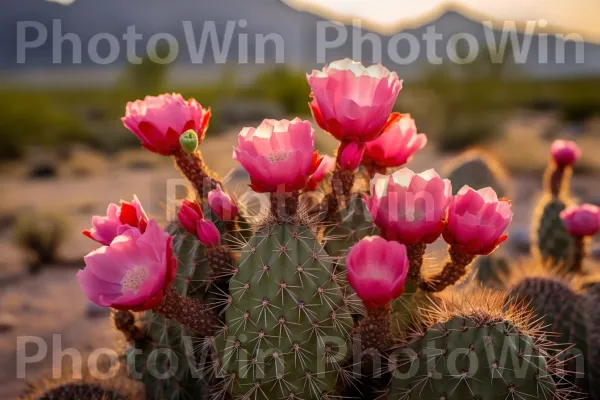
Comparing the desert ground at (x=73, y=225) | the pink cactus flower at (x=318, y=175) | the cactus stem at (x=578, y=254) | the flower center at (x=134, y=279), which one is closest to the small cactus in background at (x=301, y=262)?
the flower center at (x=134, y=279)

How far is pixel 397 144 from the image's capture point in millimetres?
2375

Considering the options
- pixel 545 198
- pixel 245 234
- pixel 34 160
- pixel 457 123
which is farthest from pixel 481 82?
pixel 245 234

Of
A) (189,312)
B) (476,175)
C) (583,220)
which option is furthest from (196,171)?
(476,175)

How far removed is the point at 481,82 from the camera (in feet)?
59.4

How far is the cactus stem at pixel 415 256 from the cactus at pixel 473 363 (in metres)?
0.19

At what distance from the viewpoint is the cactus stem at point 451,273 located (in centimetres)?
204

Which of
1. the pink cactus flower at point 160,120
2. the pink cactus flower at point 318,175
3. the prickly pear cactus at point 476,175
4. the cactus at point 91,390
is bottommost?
the cactus at point 91,390

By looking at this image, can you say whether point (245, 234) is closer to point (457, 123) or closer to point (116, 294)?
point (116, 294)

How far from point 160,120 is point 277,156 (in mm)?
537

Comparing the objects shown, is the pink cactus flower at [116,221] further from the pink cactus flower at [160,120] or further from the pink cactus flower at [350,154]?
the pink cactus flower at [350,154]

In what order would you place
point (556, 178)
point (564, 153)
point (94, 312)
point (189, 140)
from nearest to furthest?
point (189, 140) → point (564, 153) → point (556, 178) → point (94, 312)

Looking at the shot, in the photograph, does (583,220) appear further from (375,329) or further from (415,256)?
(375,329)

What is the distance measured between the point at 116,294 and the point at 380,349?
0.86 meters

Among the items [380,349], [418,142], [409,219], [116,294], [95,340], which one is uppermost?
[418,142]
